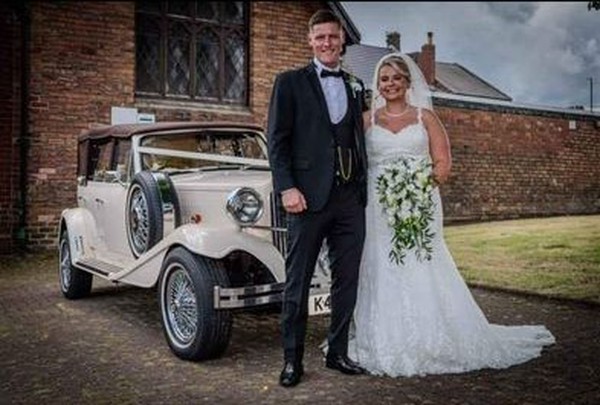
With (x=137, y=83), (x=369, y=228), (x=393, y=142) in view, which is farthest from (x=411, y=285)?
(x=137, y=83)

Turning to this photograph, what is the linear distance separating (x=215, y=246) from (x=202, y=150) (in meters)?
1.87

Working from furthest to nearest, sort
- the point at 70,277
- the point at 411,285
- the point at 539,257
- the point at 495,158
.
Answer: the point at 495,158
the point at 539,257
the point at 70,277
the point at 411,285

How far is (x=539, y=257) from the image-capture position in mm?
8789

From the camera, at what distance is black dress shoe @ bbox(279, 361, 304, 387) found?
3.77m

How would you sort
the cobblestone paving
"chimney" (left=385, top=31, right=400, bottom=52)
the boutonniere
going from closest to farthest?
the cobblestone paving, the boutonniere, "chimney" (left=385, top=31, right=400, bottom=52)

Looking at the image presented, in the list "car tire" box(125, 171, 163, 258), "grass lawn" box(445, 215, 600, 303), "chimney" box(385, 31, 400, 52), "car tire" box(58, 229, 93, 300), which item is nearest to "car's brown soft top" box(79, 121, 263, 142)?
"car tire" box(125, 171, 163, 258)

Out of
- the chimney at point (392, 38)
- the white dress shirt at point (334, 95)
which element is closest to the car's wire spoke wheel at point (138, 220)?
the white dress shirt at point (334, 95)

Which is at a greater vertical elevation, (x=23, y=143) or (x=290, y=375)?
(x=23, y=143)

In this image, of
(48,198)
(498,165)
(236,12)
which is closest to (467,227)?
(498,165)

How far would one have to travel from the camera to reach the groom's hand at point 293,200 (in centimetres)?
364

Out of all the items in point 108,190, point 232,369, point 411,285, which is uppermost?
point 108,190

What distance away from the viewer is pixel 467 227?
13258 millimetres

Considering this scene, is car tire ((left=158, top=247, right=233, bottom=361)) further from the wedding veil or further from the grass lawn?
the grass lawn

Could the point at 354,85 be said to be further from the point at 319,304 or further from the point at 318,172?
the point at 319,304
